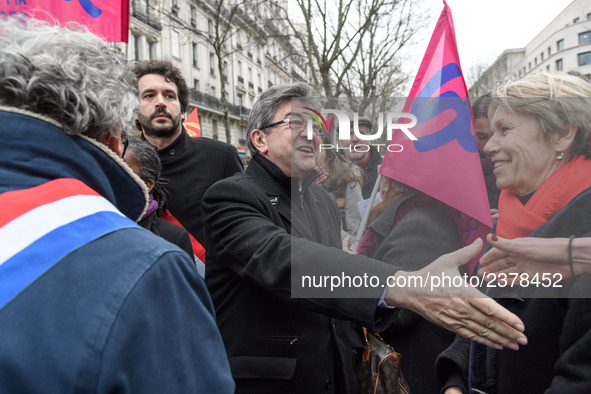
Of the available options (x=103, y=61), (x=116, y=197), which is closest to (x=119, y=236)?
(x=116, y=197)

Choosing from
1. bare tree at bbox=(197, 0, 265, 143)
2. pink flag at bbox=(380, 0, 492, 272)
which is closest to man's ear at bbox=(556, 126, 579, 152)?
pink flag at bbox=(380, 0, 492, 272)

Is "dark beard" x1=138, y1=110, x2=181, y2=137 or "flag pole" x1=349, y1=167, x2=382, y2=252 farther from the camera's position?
"dark beard" x1=138, y1=110, x2=181, y2=137

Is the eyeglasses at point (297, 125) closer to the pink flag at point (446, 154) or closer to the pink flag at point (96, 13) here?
the pink flag at point (446, 154)

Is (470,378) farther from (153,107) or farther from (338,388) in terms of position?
(153,107)

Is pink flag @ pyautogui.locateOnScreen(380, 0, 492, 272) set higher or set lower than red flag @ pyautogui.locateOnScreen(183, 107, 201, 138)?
lower

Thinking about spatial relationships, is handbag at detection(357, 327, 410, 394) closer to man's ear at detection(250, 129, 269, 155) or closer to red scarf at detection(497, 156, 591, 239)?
red scarf at detection(497, 156, 591, 239)

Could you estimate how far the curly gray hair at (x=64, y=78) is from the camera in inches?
35.1

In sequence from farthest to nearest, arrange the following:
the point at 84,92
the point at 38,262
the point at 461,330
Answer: the point at 461,330, the point at 84,92, the point at 38,262

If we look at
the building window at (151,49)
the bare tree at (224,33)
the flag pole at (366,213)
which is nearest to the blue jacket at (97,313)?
the flag pole at (366,213)

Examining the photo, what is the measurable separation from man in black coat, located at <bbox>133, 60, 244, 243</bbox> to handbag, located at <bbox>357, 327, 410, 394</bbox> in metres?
1.56

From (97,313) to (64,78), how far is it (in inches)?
20.7

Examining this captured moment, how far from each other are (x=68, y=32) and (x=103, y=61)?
0.10m

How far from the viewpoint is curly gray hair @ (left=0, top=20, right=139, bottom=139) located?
2.93 ft

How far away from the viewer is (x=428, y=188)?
1485mm
